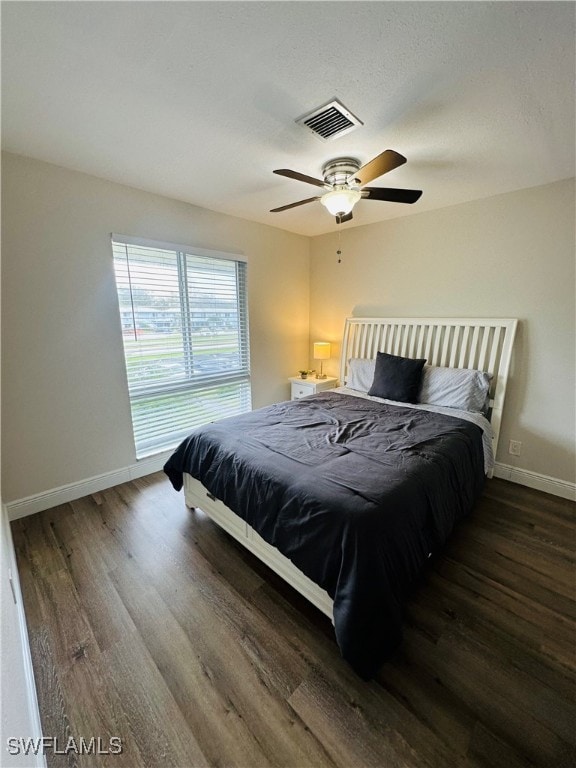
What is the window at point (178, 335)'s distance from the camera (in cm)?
267

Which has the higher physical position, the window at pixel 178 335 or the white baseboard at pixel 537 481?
the window at pixel 178 335

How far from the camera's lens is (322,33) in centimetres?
116

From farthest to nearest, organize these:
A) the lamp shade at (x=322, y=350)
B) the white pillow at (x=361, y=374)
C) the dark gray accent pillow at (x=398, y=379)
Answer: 1. the lamp shade at (x=322, y=350)
2. the white pillow at (x=361, y=374)
3. the dark gray accent pillow at (x=398, y=379)

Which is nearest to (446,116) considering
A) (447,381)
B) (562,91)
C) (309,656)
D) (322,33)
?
(562,91)

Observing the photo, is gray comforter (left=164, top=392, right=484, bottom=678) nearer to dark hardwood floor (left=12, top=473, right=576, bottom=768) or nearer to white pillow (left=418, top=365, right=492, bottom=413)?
dark hardwood floor (left=12, top=473, right=576, bottom=768)

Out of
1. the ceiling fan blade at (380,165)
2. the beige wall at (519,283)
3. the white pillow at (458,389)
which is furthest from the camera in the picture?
the white pillow at (458,389)

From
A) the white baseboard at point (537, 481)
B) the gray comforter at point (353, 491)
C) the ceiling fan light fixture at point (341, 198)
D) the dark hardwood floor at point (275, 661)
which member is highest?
the ceiling fan light fixture at point (341, 198)

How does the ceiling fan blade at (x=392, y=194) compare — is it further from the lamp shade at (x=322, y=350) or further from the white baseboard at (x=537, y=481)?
the white baseboard at (x=537, y=481)

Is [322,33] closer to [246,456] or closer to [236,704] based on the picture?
[246,456]

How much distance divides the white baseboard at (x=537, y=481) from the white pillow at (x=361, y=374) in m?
1.41

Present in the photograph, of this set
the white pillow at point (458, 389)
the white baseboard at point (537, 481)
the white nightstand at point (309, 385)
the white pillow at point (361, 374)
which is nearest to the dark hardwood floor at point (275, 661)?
the white baseboard at point (537, 481)

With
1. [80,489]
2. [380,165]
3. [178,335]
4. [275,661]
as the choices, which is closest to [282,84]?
[380,165]

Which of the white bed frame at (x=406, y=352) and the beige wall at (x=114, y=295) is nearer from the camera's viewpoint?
the white bed frame at (x=406, y=352)

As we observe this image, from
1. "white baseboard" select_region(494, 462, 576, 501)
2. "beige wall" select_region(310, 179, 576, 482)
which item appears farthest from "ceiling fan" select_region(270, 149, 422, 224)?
"white baseboard" select_region(494, 462, 576, 501)
